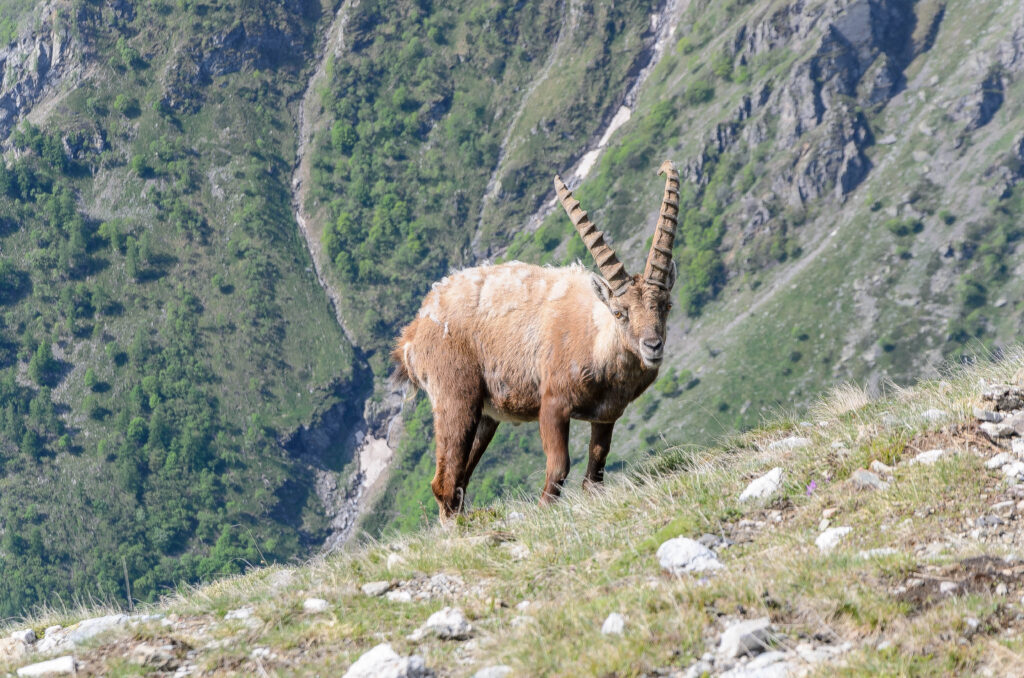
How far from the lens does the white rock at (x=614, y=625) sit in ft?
26.2

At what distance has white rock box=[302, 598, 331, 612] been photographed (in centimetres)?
1009

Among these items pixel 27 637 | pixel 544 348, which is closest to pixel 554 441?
pixel 544 348

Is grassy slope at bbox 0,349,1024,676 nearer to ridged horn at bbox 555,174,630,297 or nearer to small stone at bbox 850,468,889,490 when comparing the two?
small stone at bbox 850,468,889,490

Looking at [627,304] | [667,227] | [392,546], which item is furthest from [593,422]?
[392,546]

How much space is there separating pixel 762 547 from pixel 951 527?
1.72 metres

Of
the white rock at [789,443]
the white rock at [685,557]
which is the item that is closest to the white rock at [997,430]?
the white rock at [789,443]

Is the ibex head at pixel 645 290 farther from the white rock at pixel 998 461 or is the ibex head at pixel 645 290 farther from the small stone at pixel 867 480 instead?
the white rock at pixel 998 461

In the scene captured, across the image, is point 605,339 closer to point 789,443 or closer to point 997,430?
point 789,443

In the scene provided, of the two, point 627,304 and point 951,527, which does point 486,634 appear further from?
point 627,304

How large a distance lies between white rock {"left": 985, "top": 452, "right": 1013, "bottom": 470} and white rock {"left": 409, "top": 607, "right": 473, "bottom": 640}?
18.1 ft

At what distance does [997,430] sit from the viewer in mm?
10992

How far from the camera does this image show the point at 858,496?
10320mm

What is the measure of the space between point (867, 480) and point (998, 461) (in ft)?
4.19

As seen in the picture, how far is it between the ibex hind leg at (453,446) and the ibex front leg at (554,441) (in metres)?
1.27
